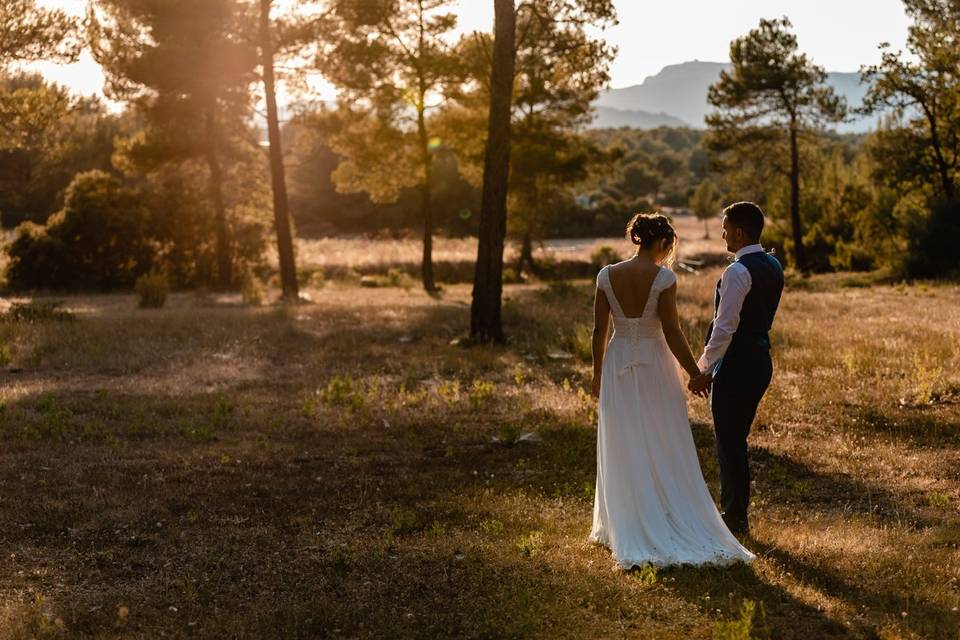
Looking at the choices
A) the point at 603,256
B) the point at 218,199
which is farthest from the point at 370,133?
the point at 603,256

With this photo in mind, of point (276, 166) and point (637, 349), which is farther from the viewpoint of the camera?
point (276, 166)

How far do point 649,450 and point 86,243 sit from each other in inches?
1198

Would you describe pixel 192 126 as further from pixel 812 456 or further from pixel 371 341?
pixel 812 456

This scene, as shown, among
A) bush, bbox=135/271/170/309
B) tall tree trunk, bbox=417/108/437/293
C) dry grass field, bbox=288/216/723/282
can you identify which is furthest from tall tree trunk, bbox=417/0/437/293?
bush, bbox=135/271/170/309

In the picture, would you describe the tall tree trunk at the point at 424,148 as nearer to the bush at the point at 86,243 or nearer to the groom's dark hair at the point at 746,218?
the bush at the point at 86,243

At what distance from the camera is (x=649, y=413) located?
20.7ft

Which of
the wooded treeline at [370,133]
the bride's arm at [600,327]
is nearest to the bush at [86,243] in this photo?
the wooded treeline at [370,133]

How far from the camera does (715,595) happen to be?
5.50 metres

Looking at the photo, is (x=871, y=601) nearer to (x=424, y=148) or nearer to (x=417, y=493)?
(x=417, y=493)

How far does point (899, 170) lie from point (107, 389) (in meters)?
32.7

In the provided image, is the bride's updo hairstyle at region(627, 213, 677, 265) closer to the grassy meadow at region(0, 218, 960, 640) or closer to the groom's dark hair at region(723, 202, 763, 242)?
the groom's dark hair at region(723, 202, 763, 242)

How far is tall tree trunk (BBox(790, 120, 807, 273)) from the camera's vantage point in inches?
1630

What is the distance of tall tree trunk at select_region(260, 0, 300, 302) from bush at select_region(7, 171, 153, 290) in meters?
9.32

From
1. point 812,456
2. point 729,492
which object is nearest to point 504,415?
point 812,456
